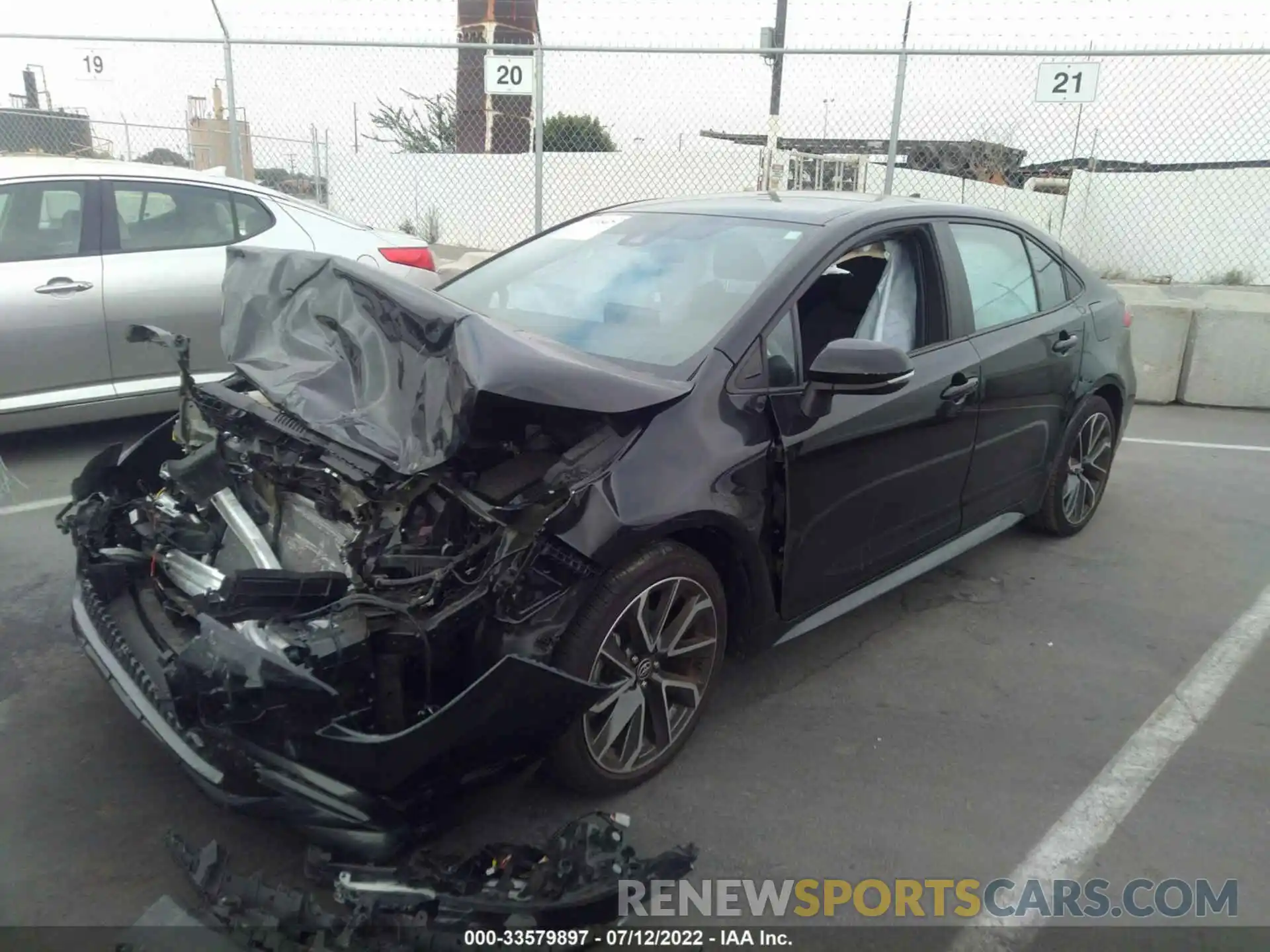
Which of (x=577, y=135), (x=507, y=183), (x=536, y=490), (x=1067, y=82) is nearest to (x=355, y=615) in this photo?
(x=536, y=490)

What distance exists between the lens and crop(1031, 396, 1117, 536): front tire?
15.9ft

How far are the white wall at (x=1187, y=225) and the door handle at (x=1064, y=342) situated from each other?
320 inches

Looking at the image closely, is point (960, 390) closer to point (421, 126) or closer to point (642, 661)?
point (642, 661)

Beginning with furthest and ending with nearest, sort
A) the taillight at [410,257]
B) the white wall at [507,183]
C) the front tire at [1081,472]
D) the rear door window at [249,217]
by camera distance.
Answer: the white wall at [507,183], the taillight at [410,257], the rear door window at [249,217], the front tire at [1081,472]

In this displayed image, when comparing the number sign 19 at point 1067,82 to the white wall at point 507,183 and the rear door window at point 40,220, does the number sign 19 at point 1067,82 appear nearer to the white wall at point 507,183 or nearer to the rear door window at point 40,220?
the white wall at point 507,183

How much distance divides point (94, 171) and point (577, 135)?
674 cm

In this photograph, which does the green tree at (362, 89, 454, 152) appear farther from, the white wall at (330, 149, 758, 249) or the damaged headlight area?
the damaged headlight area

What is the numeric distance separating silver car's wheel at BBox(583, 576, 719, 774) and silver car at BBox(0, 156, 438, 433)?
12.5ft

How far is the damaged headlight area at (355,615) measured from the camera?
88.3 inches

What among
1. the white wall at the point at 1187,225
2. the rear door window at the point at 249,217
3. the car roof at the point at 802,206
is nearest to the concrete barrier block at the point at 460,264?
the rear door window at the point at 249,217

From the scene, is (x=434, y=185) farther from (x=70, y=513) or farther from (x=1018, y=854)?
(x=1018, y=854)

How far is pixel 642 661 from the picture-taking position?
9.41ft

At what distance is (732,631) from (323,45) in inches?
321

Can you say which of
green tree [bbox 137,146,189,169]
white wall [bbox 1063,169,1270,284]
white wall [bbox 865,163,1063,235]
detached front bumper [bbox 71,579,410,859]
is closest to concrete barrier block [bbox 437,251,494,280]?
green tree [bbox 137,146,189,169]
